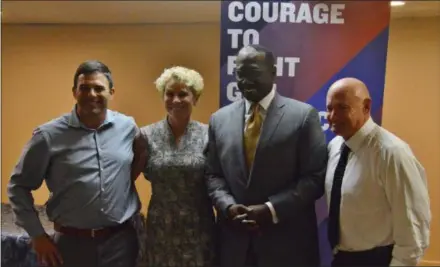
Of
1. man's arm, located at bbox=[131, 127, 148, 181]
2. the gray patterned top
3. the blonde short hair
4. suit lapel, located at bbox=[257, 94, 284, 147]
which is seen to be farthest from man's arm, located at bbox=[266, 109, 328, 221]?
man's arm, located at bbox=[131, 127, 148, 181]

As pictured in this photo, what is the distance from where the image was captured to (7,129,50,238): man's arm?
188 centimetres

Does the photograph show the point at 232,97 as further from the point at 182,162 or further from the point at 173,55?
the point at 173,55

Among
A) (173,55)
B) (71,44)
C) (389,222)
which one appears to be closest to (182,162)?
(389,222)

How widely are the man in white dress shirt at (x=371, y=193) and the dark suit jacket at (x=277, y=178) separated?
0.12 m

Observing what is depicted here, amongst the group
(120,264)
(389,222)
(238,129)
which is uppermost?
(238,129)

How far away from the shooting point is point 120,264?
78.9 inches

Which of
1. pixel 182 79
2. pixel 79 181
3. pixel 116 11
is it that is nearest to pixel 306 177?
pixel 182 79

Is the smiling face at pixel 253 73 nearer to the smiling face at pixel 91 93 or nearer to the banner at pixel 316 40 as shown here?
the banner at pixel 316 40

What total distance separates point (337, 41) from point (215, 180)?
91 centimetres

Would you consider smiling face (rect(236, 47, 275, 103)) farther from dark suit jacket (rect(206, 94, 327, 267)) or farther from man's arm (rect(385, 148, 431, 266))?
man's arm (rect(385, 148, 431, 266))

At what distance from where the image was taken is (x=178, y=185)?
1.96m

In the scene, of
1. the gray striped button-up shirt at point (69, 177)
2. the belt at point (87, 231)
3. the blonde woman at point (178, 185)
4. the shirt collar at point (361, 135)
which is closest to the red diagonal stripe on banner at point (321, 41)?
the blonde woman at point (178, 185)

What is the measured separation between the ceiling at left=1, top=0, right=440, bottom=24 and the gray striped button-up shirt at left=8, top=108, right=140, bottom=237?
791 mm

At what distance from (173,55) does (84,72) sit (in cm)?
188
